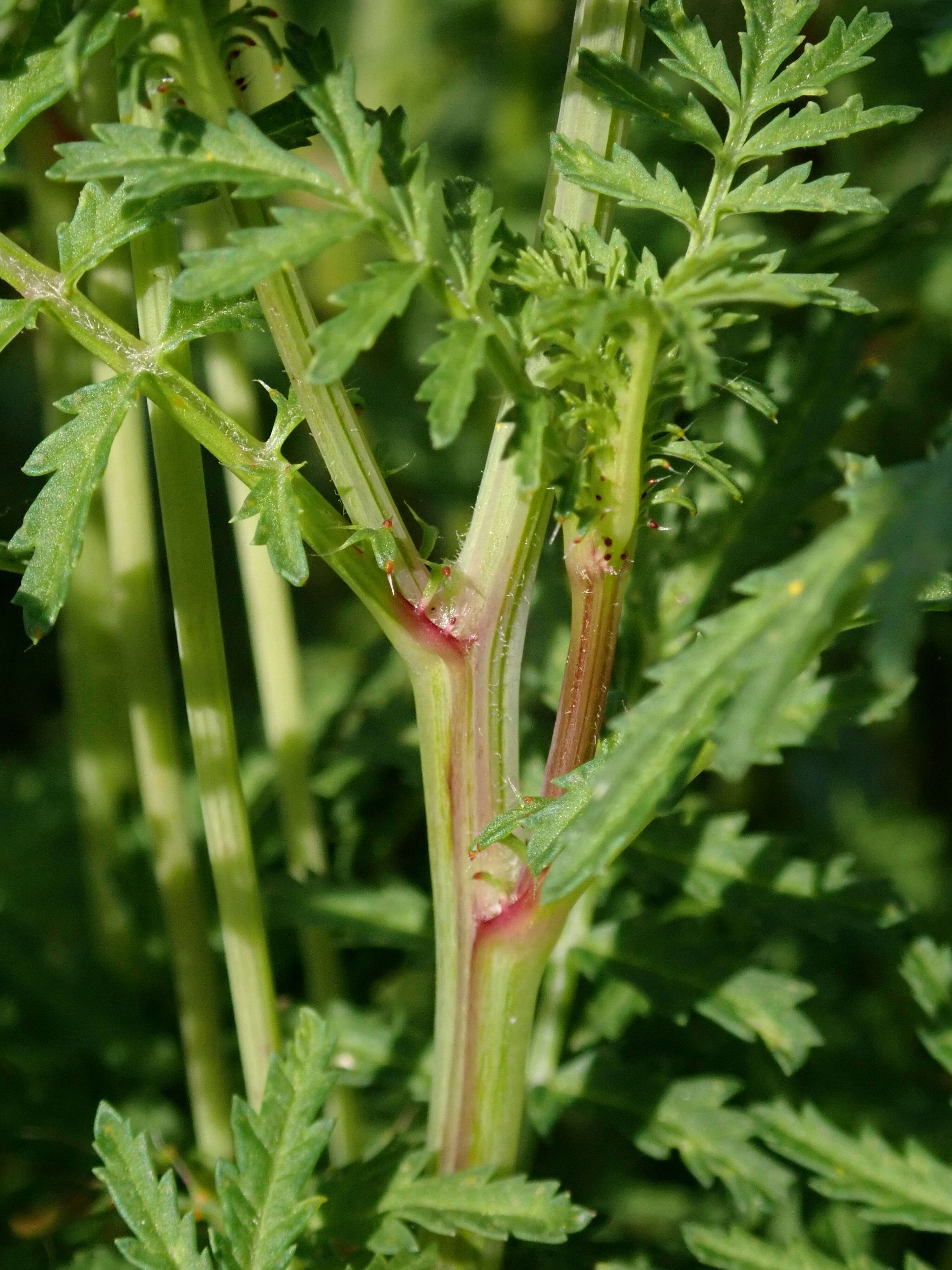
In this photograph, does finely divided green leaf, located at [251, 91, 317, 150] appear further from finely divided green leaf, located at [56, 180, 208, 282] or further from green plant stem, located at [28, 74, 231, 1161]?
green plant stem, located at [28, 74, 231, 1161]

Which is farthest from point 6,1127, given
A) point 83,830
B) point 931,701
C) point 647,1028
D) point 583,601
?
point 931,701

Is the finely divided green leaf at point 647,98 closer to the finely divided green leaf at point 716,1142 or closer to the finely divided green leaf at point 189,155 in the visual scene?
the finely divided green leaf at point 189,155

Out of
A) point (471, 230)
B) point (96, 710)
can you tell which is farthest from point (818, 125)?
point (96, 710)

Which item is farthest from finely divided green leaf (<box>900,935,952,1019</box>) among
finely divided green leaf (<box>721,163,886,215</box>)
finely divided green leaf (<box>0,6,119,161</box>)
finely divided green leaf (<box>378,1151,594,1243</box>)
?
finely divided green leaf (<box>0,6,119,161</box>)

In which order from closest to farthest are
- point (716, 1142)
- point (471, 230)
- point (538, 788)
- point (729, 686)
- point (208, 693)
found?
point (729, 686)
point (471, 230)
point (208, 693)
point (716, 1142)
point (538, 788)

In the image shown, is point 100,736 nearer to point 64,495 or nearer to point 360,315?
point 64,495

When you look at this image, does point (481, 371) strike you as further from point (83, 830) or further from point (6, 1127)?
point (6, 1127)
